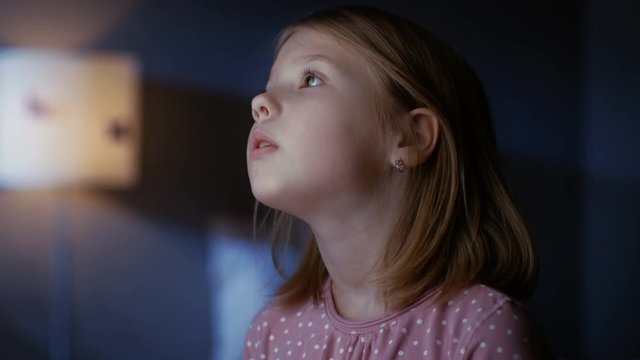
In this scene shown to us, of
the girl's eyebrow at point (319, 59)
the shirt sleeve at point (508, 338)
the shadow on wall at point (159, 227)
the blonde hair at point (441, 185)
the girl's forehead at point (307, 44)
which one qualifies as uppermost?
the girl's forehead at point (307, 44)

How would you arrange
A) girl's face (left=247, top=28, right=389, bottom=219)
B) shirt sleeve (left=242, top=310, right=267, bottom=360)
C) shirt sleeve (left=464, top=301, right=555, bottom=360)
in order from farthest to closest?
shirt sleeve (left=242, top=310, right=267, bottom=360)
girl's face (left=247, top=28, right=389, bottom=219)
shirt sleeve (left=464, top=301, right=555, bottom=360)

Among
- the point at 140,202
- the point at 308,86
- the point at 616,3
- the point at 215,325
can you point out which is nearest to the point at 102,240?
the point at 140,202

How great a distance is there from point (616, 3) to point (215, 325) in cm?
128

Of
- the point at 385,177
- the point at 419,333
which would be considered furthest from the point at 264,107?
the point at 419,333

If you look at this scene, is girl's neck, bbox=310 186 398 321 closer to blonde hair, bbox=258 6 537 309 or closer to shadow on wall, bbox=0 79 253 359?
blonde hair, bbox=258 6 537 309

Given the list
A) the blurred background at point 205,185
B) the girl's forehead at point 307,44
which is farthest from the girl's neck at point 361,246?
the blurred background at point 205,185

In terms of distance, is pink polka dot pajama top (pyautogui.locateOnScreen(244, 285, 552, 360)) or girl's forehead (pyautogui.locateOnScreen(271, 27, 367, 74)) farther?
girl's forehead (pyautogui.locateOnScreen(271, 27, 367, 74))

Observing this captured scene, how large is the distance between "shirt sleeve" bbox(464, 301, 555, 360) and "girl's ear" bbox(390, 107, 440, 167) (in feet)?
0.73

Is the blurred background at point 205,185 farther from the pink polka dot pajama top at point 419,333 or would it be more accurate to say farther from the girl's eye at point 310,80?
the girl's eye at point 310,80

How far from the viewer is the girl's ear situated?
0.83m

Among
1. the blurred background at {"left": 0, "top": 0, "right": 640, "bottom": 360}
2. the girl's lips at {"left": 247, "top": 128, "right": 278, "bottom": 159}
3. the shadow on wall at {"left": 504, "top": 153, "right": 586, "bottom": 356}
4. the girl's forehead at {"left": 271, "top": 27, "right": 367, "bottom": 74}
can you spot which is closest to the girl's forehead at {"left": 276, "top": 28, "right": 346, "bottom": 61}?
the girl's forehead at {"left": 271, "top": 27, "right": 367, "bottom": 74}

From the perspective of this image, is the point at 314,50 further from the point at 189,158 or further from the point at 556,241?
the point at 556,241

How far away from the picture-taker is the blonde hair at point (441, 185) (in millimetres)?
818

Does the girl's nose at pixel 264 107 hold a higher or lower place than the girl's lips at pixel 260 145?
higher
